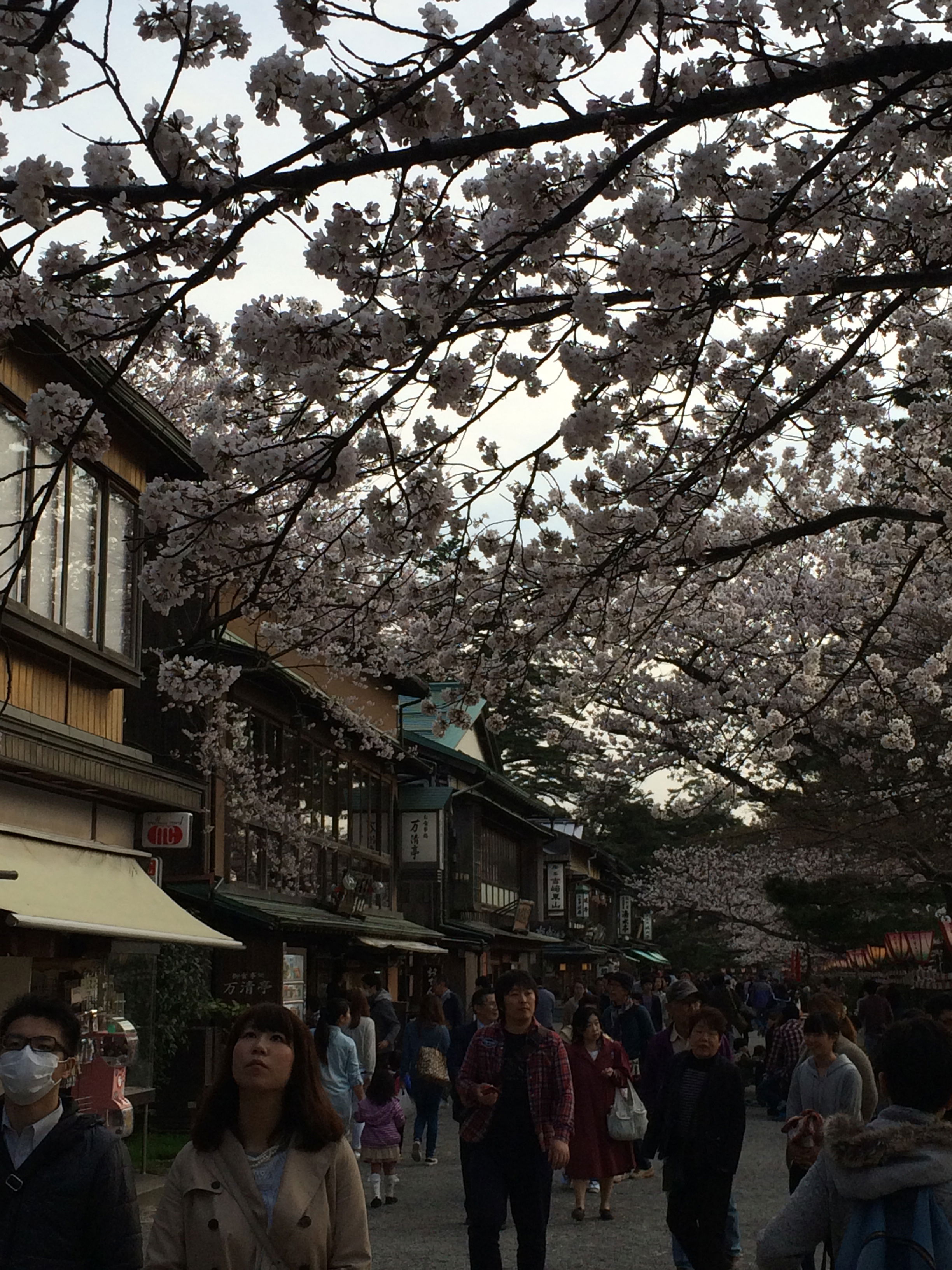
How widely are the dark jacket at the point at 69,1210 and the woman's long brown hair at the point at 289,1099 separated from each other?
289mm

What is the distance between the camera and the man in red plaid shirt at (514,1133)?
7496mm

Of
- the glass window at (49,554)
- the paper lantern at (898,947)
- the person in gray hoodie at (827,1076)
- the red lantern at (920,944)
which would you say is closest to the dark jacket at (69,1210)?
the person in gray hoodie at (827,1076)

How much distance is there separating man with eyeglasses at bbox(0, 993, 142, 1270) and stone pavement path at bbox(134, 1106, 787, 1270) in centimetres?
429

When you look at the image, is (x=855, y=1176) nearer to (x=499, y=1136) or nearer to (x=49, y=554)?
(x=499, y=1136)

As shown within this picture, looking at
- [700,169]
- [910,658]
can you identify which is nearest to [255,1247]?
[700,169]

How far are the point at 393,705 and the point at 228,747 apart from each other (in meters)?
11.3

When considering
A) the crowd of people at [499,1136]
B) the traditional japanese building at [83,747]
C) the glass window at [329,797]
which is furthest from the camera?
the glass window at [329,797]

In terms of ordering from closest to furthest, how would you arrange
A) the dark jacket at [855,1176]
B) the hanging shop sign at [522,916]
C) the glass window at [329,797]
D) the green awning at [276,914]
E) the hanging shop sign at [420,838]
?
the dark jacket at [855,1176] → the green awning at [276,914] → the glass window at [329,797] → the hanging shop sign at [420,838] → the hanging shop sign at [522,916]

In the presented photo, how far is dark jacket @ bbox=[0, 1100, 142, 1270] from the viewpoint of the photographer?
397cm

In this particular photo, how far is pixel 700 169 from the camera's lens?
577cm

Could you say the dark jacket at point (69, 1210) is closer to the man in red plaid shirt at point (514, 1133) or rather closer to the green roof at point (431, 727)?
the man in red plaid shirt at point (514, 1133)

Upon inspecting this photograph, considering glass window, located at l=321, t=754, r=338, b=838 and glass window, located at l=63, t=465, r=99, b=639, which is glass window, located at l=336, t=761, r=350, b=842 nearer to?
glass window, located at l=321, t=754, r=338, b=838

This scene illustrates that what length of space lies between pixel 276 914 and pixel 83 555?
7.68 metres

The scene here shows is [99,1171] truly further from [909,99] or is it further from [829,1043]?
[909,99]
